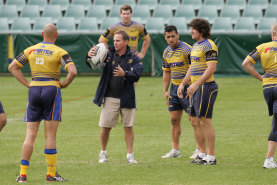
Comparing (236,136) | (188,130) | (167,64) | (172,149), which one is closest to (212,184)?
(172,149)

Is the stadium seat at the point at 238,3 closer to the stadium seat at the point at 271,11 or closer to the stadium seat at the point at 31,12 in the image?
the stadium seat at the point at 271,11

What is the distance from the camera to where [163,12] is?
26062 millimetres

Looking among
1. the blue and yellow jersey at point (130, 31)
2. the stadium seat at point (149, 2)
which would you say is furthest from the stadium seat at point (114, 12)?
the blue and yellow jersey at point (130, 31)

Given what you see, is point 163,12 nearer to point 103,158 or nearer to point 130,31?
point 130,31

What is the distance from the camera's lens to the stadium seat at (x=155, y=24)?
24.7 meters

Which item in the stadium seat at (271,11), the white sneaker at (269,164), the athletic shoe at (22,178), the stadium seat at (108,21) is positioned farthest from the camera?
the stadium seat at (271,11)

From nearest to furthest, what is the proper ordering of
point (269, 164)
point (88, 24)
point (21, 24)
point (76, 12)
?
point (269, 164)
point (88, 24)
point (21, 24)
point (76, 12)

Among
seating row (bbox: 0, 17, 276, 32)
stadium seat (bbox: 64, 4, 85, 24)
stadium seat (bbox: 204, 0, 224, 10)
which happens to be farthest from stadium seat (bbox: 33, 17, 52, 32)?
stadium seat (bbox: 204, 0, 224, 10)

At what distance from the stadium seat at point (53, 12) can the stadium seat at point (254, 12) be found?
29.2 feet

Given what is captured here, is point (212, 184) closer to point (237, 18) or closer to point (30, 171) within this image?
point (30, 171)

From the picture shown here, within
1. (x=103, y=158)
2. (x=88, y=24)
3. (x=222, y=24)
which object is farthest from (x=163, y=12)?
(x=103, y=158)

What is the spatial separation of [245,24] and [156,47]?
443cm

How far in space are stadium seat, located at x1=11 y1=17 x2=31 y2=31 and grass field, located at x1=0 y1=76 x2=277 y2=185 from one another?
1007 centimetres

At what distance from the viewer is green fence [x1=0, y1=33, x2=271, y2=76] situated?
22.8 meters
